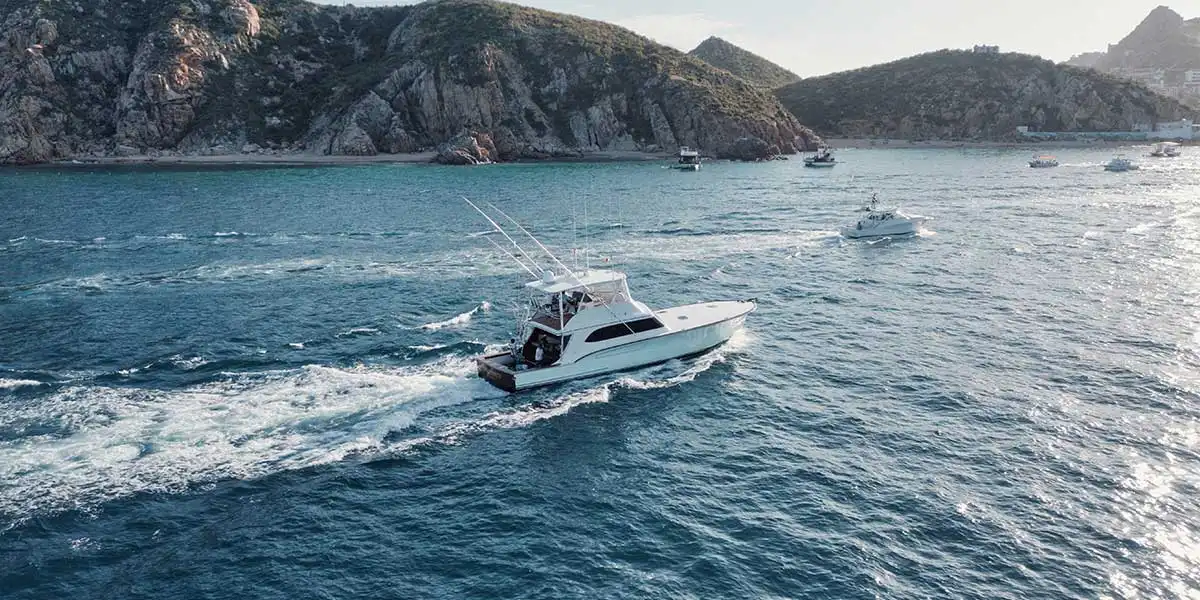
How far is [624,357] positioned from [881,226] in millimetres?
48452

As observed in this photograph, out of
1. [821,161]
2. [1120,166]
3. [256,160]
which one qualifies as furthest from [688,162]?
[256,160]

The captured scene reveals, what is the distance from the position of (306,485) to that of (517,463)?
8141mm

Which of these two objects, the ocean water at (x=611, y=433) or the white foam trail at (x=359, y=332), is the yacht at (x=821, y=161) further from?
the white foam trail at (x=359, y=332)

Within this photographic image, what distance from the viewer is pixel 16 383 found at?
129ft

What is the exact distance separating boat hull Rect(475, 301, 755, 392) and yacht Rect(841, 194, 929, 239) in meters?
38.2

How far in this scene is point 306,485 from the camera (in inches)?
1171

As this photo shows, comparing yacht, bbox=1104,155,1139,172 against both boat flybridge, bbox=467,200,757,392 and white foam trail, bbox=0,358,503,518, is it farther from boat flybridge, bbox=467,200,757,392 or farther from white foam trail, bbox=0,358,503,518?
white foam trail, bbox=0,358,503,518

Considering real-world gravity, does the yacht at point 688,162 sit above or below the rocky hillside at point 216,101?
below

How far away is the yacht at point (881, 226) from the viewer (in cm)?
8019

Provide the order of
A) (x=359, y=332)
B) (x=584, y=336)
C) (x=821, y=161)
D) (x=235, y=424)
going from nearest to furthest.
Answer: (x=235, y=424)
(x=584, y=336)
(x=359, y=332)
(x=821, y=161)

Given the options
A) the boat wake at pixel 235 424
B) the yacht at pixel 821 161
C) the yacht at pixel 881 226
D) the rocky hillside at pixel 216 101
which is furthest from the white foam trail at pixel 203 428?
the yacht at pixel 821 161

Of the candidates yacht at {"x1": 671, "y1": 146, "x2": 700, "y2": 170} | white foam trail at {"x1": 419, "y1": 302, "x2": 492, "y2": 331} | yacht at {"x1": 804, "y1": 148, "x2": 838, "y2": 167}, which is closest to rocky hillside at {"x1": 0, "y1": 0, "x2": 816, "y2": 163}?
yacht at {"x1": 804, "y1": 148, "x2": 838, "y2": 167}

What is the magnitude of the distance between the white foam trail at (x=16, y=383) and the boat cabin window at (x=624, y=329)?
1099 inches

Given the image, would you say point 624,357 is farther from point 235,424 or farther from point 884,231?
point 884,231
